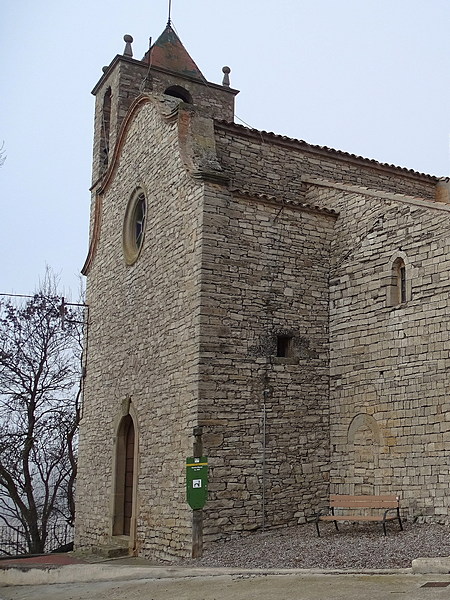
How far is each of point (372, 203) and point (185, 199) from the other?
310cm

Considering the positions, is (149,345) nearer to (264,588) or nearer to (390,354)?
(390,354)

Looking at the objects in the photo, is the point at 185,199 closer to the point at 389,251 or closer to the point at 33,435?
the point at 389,251

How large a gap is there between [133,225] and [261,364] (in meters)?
4.67

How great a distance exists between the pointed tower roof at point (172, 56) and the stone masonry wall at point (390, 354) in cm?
631

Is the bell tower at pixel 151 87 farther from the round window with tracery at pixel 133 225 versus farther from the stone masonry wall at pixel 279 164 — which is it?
the stone masonry wall at pixel 279 164

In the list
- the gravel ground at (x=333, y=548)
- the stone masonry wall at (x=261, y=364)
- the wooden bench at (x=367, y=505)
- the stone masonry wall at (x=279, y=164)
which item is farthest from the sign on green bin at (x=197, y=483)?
the stone masonry wall at (x=279, y=164)

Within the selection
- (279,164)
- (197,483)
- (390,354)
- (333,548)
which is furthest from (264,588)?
(279,164)

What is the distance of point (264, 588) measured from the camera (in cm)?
759

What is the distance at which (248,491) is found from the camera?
11414mm

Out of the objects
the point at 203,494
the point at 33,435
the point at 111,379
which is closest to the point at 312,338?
the point at 203,494

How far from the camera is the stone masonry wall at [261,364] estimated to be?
11.4 metres

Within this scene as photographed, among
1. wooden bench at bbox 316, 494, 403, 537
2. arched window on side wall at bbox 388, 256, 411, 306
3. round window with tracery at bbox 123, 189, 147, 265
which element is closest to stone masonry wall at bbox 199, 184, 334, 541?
wooden bench at bbox 316, 494, 403, 537

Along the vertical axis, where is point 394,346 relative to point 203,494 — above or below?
above

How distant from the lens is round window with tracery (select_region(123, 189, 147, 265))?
14852 mm
